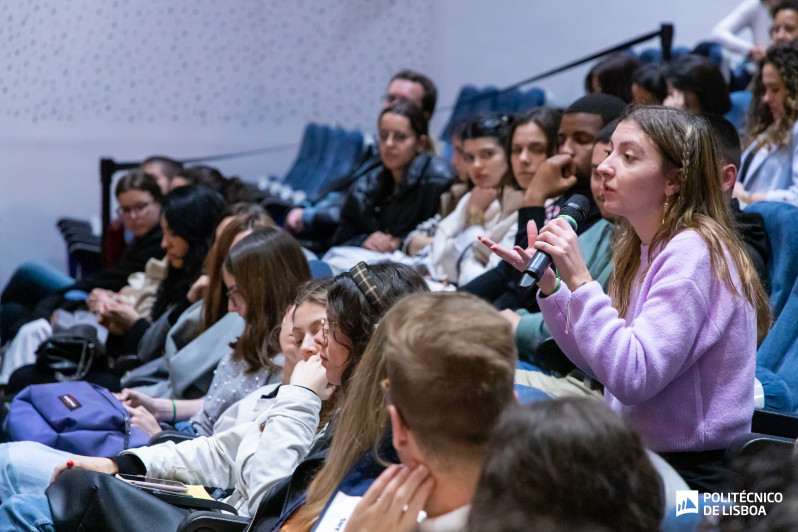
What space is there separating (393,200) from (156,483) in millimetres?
2416

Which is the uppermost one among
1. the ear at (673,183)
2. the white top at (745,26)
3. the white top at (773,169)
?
the white top at (745,26)

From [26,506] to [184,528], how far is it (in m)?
0.52

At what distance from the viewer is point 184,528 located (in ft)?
5.54

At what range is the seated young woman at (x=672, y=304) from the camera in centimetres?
157

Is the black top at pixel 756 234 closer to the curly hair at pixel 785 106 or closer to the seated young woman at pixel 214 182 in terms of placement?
the curly hair at pixel 785 106

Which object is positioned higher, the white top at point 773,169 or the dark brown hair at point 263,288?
the white top at point 773,169

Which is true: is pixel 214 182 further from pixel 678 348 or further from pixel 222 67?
pixel 678 348

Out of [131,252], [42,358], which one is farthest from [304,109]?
[42,358]

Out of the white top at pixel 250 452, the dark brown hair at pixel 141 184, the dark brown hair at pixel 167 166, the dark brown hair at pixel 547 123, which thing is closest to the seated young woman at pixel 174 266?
the dark brown hair at pixel 141 184

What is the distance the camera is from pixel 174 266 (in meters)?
3.93

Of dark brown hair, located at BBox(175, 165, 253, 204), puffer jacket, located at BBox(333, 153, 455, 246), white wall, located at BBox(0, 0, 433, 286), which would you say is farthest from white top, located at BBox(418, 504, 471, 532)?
white wall, located at BBox(0, 0, 433, 286)

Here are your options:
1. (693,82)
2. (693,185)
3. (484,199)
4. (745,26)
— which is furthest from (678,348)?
(745,26)

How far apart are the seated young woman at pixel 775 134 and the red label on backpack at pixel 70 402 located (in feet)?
7.53

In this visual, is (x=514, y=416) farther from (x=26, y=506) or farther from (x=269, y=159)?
→ (x=269, y=159)
